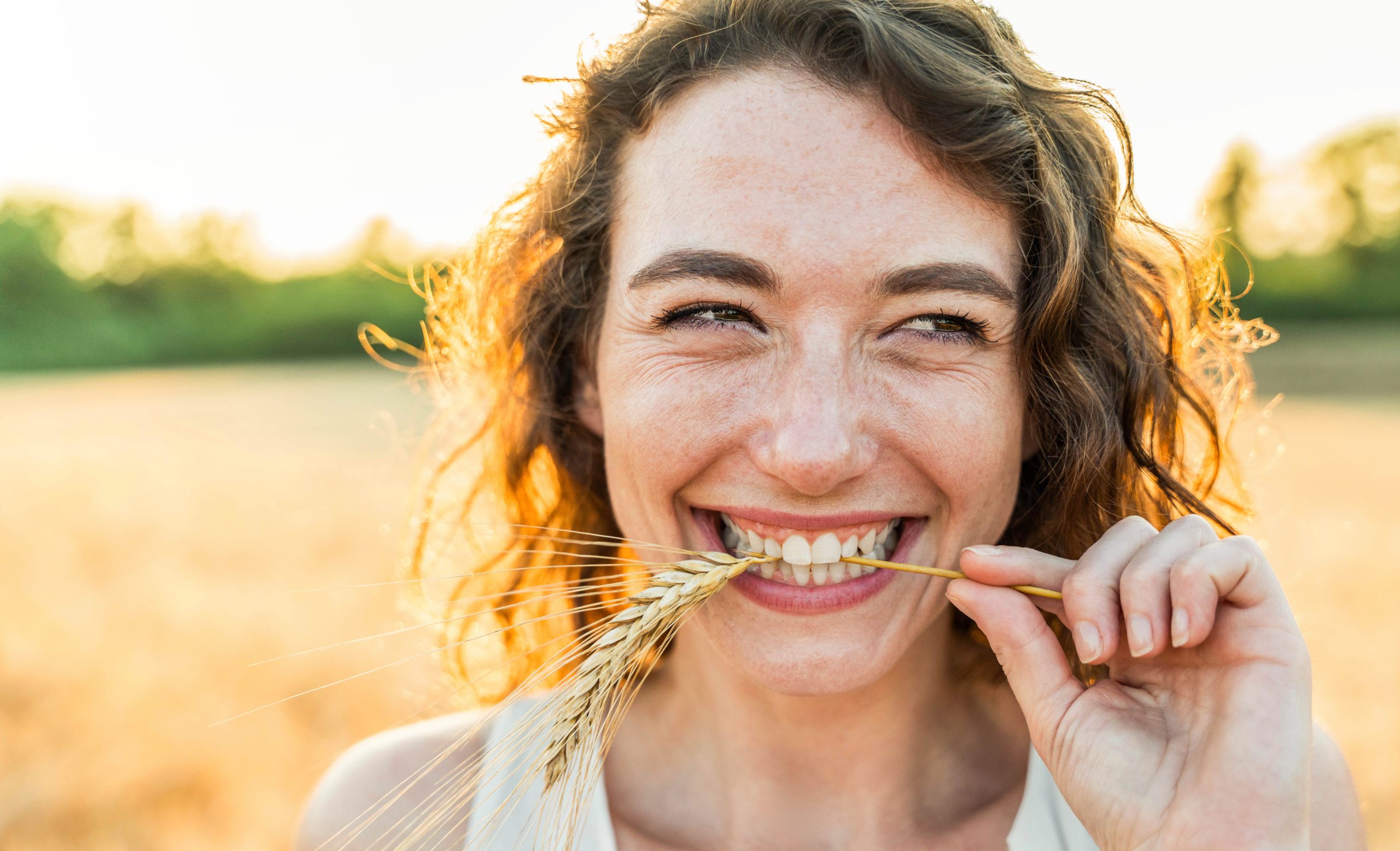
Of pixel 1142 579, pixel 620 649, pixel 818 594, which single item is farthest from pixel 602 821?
pixel 1142 579

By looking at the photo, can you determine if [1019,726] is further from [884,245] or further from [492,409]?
[492,409]

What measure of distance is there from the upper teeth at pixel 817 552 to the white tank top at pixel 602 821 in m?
0.68

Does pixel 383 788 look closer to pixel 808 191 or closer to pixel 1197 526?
pixel 808 191

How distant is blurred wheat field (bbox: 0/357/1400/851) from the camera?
525 cm

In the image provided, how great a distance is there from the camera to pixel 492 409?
9.28ft

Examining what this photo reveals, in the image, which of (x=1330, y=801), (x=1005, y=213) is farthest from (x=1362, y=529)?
(x=1005, y=213)

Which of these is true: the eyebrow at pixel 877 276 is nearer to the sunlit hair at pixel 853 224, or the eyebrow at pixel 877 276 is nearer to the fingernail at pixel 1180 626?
the sunlit hair at pixel 853 224

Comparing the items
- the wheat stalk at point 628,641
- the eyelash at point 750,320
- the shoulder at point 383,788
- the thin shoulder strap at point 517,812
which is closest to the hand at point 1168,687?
the wheat stalk at point 628,641

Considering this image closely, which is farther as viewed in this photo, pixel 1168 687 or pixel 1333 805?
pixel 1333 805

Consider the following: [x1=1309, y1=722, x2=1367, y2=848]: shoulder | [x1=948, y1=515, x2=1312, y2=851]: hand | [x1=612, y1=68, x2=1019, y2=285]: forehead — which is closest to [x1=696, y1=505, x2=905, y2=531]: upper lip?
[x1=948, y1=515, x2=1312, y2=851]: hand

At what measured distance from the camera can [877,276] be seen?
1.80m

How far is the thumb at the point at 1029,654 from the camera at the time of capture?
5.98ft

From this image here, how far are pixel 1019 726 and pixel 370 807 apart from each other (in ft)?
5.65

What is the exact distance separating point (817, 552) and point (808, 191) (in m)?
0.73
